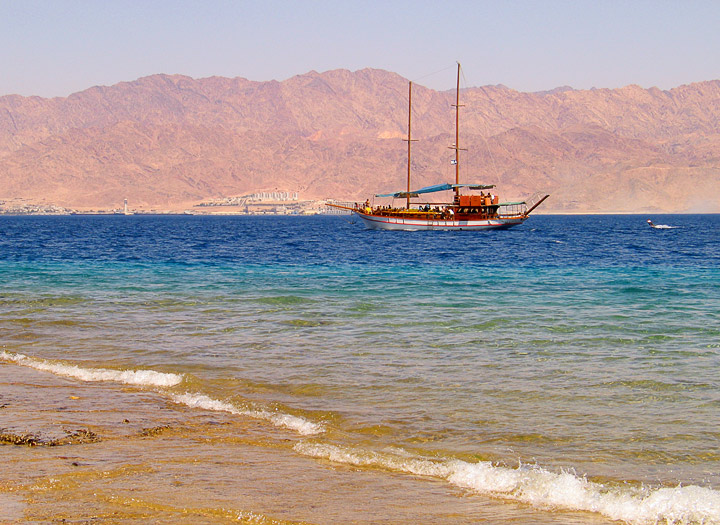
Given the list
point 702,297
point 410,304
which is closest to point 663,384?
point 410,304

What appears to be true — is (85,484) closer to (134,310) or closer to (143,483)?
(143,483)

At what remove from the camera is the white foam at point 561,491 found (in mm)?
7426

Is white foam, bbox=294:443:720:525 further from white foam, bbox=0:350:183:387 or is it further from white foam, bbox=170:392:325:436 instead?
white foam, bbox=0:350:183:387

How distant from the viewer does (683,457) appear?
9086 millimetres

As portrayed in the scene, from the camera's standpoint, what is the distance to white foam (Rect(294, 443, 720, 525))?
7426 millimetres

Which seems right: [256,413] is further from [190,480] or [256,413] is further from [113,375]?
[113,375]

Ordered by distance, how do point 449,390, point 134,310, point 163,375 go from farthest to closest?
1. point 134,310
2. point 163,375
3. point 449,390

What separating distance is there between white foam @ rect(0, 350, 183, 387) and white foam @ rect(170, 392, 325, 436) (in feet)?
3.27

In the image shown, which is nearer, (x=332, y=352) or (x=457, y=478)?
(x=457, y=478)

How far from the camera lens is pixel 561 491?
26.1ft

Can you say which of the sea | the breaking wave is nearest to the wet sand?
the sea

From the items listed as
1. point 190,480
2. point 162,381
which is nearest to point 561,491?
point 190,480

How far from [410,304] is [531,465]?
49.6 ft


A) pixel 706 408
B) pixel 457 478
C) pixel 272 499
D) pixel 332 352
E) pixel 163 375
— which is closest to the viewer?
pixel 272 499
